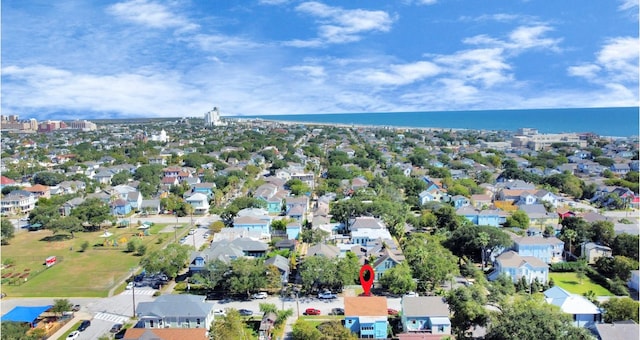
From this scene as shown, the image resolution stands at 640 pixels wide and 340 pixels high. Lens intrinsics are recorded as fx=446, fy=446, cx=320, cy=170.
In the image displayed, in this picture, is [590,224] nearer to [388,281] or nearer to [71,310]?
[388,281]

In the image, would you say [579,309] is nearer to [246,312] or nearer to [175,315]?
[246,312]

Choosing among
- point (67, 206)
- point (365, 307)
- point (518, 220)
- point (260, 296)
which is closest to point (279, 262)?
point (260, 296)

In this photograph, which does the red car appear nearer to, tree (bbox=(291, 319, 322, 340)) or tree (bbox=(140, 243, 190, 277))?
tree (bbox=(291, 319, 322, 340))

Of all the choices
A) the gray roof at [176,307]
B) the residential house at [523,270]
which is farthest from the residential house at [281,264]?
the residential house at [523,270]

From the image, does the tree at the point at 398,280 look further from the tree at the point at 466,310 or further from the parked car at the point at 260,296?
the parked car at the point at 260,296

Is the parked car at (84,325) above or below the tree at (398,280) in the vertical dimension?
below
